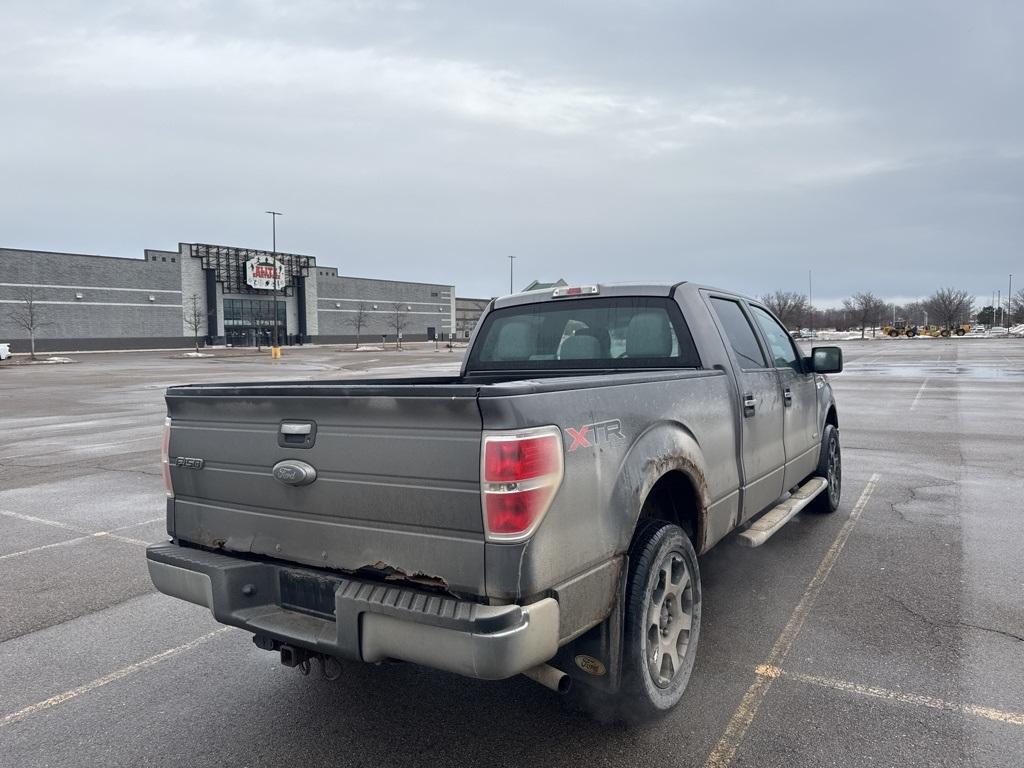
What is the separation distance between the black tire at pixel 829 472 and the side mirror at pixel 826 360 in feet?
2.45

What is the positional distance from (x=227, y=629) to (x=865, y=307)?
111 meters

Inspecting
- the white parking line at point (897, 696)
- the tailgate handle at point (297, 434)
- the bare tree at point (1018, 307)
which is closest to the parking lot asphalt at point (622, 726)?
the white parking line at point (897, 696)

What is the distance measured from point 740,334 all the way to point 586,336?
1043 mm

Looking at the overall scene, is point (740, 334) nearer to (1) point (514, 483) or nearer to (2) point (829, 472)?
(2) point (829, 472)

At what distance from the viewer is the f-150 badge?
2648 millimetres

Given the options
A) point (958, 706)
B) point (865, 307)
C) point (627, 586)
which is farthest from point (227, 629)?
point (865, 307)

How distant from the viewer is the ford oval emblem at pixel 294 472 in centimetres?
286

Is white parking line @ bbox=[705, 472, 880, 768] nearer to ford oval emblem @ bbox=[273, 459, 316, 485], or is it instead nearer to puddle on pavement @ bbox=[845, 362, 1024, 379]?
ford oval emblem @ bbox=[273, 459, 316, 485]

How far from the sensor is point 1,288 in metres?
63.3

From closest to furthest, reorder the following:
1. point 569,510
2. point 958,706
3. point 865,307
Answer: point 569,510 < point 958,706 < point 865,307

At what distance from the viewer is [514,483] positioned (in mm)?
2447

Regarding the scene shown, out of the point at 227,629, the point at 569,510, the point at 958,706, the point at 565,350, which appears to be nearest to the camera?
the point at 569,510

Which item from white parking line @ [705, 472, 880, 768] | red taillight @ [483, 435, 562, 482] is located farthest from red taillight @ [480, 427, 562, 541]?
white parking line @ [705, 472, 880, 768]

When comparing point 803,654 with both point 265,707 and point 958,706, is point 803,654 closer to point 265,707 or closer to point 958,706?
point 958,706
